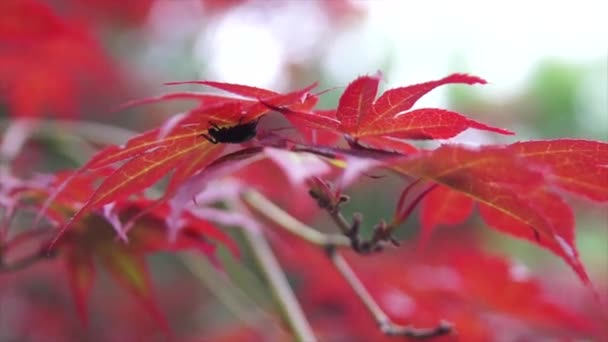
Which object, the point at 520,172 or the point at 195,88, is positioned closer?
the point at 520,172

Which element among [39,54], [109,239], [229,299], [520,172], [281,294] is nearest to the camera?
[520,172]

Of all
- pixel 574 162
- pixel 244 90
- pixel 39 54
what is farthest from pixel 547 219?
pixel 39 54

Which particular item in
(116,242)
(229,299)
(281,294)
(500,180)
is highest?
(500,180)

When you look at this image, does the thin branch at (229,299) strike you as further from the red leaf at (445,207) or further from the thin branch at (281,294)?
the red leaf at (445,207)

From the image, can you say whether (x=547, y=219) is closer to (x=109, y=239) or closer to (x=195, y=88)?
(x=109, y=239)

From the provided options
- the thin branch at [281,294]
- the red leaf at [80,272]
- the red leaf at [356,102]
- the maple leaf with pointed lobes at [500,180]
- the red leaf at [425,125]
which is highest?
the red leaf at [356,102]

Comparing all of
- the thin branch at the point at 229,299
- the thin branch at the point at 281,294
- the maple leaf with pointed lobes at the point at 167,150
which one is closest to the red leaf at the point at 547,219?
the maple leaf with pointed lobes at the point at 167,150
